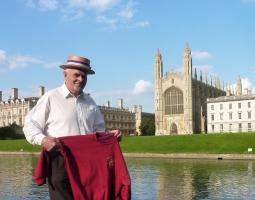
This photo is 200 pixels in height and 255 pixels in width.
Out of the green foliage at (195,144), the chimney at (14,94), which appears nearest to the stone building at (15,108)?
the chimney at (14,94)

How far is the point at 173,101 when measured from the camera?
10575 cm

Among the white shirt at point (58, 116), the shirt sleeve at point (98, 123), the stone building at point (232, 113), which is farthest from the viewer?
the stone building at point (232, 113)

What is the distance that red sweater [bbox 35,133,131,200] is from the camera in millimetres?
5154

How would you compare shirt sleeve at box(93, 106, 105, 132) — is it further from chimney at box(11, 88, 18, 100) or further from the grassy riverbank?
chimney at box(11, 88, 18, 100)

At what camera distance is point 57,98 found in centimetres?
546

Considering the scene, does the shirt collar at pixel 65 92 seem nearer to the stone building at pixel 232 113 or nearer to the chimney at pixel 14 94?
the stone building at pixel 232 113

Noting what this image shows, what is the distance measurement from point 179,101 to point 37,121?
330 ft

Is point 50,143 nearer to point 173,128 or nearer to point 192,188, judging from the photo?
point 192,188

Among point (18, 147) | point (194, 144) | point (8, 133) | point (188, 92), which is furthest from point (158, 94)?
point (194, 144)

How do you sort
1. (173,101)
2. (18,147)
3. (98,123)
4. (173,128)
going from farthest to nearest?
1. (173,101)
2. (173,128)
3. (18,147)
4. (98,123)

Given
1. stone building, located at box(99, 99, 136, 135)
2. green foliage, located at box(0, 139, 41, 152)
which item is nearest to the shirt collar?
green foliage, located at box(0, 139, 41, 152)

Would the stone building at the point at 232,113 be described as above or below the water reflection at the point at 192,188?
above

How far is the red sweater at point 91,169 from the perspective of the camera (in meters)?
5.15

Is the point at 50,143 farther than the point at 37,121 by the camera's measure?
No
